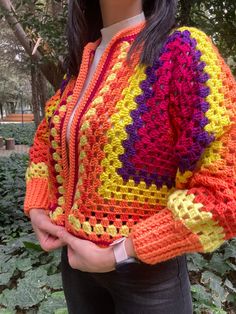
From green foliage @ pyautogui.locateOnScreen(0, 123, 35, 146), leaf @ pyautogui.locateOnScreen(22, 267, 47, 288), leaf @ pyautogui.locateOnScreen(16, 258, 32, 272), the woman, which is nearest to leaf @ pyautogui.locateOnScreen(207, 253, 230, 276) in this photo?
leaf @ pyautogui.locateOnScreen(22, 267, 47, 288)

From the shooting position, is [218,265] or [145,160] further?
[218,265]

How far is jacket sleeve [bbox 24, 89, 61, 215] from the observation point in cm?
155

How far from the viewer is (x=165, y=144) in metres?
1.14

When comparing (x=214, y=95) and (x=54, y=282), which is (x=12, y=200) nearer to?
(x=54, y=282)

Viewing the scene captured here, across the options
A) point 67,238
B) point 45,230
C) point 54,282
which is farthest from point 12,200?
point 67,238

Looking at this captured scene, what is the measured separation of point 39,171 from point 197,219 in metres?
0.78

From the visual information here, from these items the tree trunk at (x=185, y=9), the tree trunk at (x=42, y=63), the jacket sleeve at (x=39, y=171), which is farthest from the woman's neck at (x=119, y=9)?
the tree trunk at (x=42, y=63)

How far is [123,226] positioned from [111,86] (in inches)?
15.7

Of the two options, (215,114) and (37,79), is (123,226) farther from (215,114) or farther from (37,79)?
Answer: (37,79)

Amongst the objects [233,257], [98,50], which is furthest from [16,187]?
[98,50]

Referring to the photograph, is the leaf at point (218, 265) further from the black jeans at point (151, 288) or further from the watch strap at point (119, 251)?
the watch strap at point (119, 251)

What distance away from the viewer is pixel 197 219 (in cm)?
103

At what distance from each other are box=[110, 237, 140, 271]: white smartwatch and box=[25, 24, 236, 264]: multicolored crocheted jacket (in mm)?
32

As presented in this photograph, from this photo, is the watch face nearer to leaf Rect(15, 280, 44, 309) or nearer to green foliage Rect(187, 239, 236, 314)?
green foliage Rect(187, 239, 236, 314)
